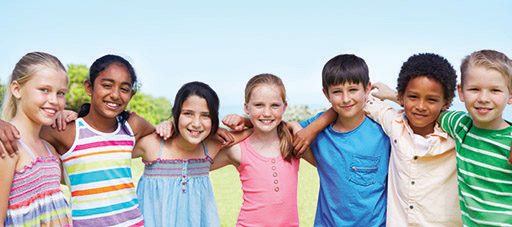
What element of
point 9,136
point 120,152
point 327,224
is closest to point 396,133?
point 327,224

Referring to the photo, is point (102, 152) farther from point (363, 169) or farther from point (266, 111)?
point (363, 169)

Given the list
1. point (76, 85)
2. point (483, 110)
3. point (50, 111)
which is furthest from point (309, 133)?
point (76, 85)

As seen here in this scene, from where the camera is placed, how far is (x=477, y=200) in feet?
10.0

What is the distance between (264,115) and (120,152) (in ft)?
4.16

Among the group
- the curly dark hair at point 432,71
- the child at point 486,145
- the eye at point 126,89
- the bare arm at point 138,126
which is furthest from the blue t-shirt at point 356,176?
the eye at point 126,89

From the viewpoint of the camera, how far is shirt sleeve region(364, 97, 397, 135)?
3.63 m

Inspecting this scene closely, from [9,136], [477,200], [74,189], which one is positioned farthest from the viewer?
[74,189]

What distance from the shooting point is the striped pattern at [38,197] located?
2.92 metres

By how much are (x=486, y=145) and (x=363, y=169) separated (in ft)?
3.18

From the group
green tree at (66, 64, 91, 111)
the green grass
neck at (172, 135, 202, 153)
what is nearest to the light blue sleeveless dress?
neck at (172, 135, 202, 153)

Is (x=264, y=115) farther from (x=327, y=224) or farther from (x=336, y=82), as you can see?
(x=327, y=224)

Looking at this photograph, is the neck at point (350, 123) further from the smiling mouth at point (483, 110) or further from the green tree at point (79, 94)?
the green tree at point (79, 94)

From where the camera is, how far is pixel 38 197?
3.02m

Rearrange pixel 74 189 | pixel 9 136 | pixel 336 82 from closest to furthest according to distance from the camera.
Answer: pixel 9 136
pixel 74 189
pixel 336 82
